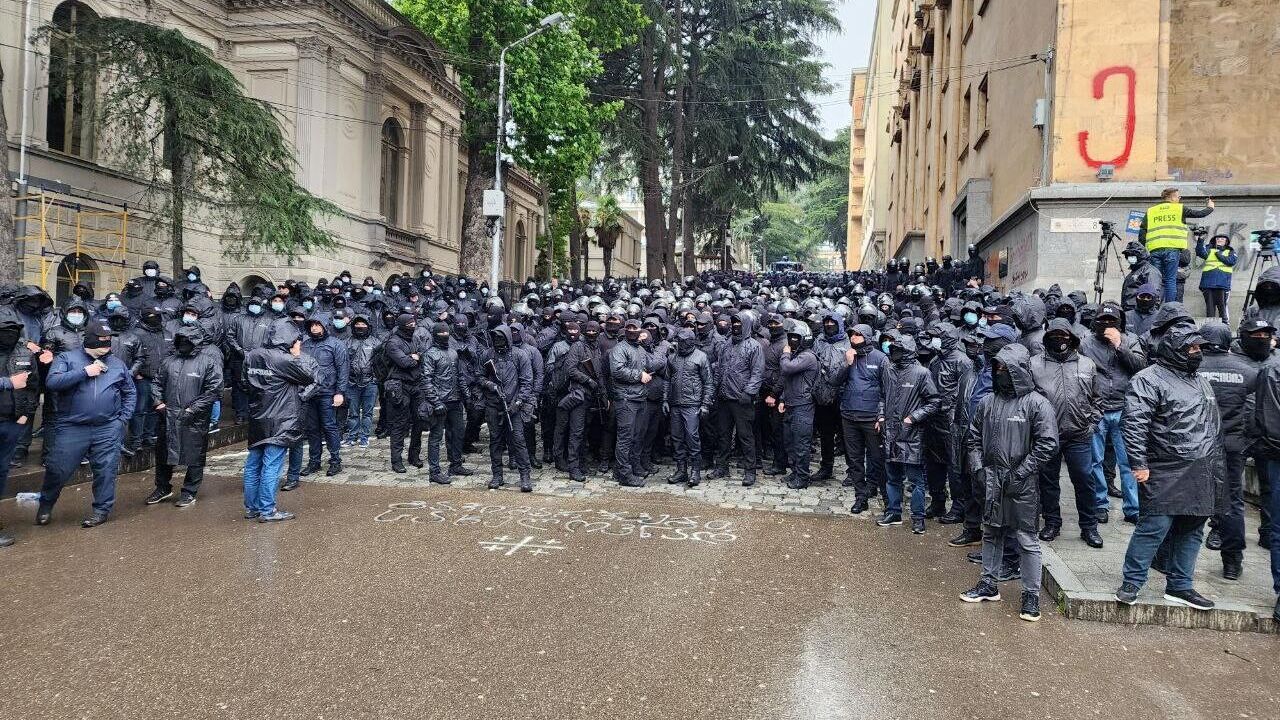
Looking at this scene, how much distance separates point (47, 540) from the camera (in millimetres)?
6953

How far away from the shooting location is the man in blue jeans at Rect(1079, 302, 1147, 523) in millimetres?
7508

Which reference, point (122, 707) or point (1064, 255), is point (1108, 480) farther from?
point (122, 707)

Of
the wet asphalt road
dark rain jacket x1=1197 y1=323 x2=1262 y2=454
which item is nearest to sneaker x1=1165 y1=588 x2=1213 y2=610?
the wet asphalt road

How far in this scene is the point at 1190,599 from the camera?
5.50 meters

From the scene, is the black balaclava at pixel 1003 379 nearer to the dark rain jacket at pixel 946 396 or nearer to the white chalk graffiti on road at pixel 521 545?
the dark rain jacket at pixel 946 396

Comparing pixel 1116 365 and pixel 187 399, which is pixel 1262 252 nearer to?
pixel 1116 365

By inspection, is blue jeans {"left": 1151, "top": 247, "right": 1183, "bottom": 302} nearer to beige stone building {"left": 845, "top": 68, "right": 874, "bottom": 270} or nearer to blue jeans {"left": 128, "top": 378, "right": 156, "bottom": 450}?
blue jeans {"left": 128, "top": 378, "right": 156, "bottom": 450}

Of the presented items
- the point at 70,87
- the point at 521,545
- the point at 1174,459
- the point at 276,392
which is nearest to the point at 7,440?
the point at 276,392

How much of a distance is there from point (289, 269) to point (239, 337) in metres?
10.7

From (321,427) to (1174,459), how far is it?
29.7 ft

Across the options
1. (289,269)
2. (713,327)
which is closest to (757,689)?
(713,327)

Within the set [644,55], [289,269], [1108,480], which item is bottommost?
[1108,480]

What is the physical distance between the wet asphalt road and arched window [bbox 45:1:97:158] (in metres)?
12.8

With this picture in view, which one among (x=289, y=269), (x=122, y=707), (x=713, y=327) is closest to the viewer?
(x=122, y=707)
